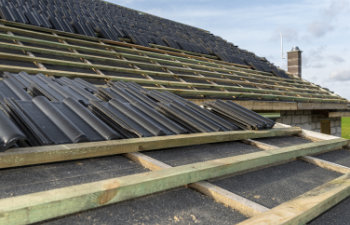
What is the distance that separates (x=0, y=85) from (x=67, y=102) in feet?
2.99

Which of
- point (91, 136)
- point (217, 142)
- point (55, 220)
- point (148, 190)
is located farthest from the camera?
point (217, 142)

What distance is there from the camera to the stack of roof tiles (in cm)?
208

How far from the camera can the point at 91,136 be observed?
2217 millimetres

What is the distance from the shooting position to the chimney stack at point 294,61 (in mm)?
→ 15466

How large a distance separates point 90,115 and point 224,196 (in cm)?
138

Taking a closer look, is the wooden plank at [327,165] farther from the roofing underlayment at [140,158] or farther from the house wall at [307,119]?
the house wall at [307,119]

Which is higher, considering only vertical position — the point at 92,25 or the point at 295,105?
the point at 92,25

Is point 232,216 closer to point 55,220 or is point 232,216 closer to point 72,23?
point 55,220

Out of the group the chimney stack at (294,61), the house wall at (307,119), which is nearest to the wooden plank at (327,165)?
the house wall at (307,119)

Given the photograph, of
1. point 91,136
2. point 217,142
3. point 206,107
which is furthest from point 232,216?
point 206,107

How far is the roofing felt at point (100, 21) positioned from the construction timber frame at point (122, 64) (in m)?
0.32

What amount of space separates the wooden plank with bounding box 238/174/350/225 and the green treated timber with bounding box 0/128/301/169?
1.07 meters

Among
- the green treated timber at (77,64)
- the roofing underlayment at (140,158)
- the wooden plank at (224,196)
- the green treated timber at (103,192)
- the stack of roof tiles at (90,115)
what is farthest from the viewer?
the green treated timber at (77,64)

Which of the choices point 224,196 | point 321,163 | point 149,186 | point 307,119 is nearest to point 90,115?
point 149,186
